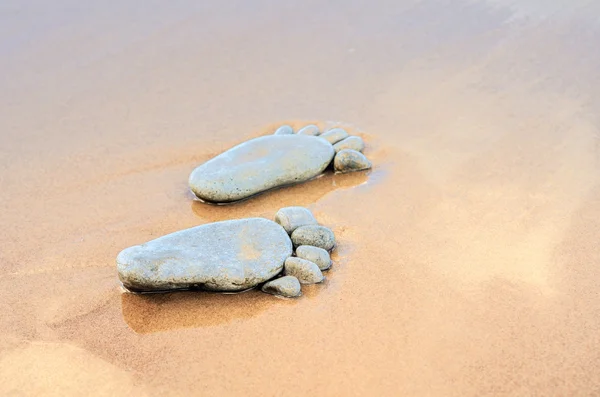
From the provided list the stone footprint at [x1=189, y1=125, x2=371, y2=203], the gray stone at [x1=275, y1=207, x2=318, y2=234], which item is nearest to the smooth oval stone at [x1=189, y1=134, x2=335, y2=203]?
the stone footprint at [x1=189, y1=125, x2=371, y2=203]

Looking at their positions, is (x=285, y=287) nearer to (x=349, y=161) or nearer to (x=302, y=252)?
(x=302, y=252)

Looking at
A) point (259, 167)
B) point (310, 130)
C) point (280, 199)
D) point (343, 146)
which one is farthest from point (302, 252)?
point (310, 130)

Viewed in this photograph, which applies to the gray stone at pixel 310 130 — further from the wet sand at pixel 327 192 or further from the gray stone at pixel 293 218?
the gray stone at pixel 293 218

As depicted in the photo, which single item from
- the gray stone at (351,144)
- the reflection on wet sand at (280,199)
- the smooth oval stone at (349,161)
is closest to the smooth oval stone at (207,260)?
the reflection on wet sand at (280,199)

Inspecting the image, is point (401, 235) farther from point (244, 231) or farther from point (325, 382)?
point (325, 382)

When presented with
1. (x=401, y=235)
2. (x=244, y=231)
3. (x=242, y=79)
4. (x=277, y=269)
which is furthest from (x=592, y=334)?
(x=242, y=79)

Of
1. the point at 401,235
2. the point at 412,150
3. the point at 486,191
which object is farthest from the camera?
the point at 412,150

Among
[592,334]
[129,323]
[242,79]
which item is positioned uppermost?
[242,79]

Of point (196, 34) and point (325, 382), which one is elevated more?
point (196, 34)
